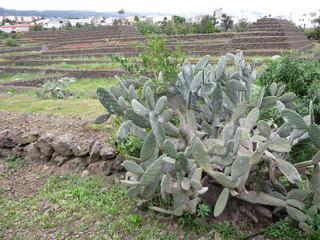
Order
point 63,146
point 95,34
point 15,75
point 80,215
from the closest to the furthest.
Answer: point 80,215
point 63,146
point 15,75
point 95,34

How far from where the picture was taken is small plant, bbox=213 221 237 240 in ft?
8.46

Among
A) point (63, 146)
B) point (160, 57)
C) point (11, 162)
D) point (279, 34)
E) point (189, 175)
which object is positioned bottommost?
point (11, 162)

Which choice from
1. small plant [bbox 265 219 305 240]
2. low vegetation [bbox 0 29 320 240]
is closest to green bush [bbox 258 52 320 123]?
low vegetation [bbox 0 29 320 240]

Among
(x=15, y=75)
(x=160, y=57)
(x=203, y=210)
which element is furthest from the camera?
(x=15, y=75)

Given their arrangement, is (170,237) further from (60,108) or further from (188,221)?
(60,108)

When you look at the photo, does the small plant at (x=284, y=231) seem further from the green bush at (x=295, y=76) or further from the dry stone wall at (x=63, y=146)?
the green bush at (x=295, y=76)

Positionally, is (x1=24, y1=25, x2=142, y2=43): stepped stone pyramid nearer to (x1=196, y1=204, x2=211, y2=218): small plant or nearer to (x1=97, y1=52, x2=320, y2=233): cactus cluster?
(x1=97, y1=52, x2=320, y2=233): cactus cluster

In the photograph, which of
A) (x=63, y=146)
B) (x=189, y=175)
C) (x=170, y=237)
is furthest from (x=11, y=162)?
(x=189, y=175)

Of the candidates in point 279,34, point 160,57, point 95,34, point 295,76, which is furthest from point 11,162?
point 95,34

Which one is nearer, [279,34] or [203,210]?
[203,210]

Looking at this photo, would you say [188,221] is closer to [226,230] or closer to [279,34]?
[226,230]

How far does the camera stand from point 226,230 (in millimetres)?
2619

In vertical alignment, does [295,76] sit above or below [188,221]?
above

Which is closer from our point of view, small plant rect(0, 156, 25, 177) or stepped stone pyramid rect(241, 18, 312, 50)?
small plant rect(0, 156, 25, 177)
